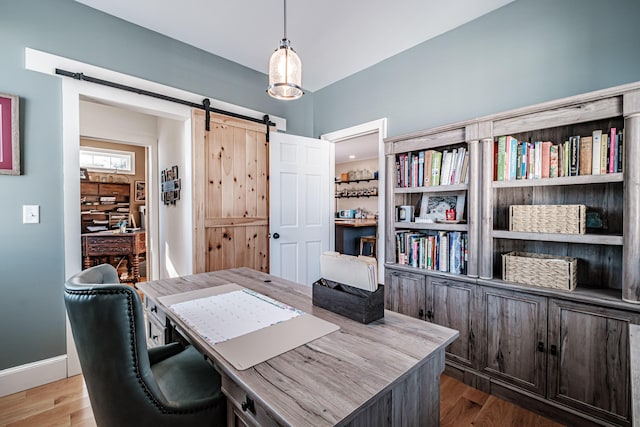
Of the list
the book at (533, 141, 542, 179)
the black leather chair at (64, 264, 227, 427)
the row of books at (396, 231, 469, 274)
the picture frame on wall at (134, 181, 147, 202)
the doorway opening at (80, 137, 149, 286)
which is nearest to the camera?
the black leather chair at (64, 264, 227, 427)

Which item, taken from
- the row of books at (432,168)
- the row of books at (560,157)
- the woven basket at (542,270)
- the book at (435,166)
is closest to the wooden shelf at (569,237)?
the woven basket at (542,270)

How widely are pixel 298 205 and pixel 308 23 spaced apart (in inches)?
70.1

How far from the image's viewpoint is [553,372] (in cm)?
169

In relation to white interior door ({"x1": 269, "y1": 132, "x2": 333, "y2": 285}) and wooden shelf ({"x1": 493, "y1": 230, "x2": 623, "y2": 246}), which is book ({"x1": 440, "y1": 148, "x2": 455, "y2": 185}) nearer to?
wooden shelf ({"x1": 493, "y1": 230, "x2": 623, "y2": 246})

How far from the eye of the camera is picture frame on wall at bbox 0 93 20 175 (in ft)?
6.17

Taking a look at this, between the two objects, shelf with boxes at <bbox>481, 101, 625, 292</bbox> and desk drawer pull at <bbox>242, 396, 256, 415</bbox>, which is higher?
shelf with boxes at <bbox>481, 101, 625, 292</bbox>

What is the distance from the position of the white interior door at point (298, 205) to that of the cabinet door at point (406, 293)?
1175 mm

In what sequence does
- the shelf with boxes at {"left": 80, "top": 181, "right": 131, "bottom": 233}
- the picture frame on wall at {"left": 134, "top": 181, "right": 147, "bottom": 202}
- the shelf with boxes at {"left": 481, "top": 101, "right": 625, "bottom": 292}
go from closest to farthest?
the shelf with boxes at {"left": 481, "top": 101, "right": 625, "bottom": 292} < the shelf with boxes at {"left": 80, "top": 181, "right": 131, "bottom": 233} < the picture frame on wall at {"left": 134, "top": 181, "right": 147, "bottom": 202}

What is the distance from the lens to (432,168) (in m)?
2.34

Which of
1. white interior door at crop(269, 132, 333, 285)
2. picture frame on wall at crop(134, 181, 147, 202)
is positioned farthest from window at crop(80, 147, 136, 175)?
white interior door at crop(269, 132, 333, 285)

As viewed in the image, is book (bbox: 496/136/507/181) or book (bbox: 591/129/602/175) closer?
book (bbox: 591/129/602/175)

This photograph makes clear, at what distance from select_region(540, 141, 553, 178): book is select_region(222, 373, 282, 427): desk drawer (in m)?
2.01

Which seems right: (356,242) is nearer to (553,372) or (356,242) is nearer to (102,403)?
(553,372)

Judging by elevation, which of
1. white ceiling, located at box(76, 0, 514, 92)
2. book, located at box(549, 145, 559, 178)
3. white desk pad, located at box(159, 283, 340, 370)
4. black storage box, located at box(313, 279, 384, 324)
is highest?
white ceiling, located at box(76, 0, 514, 92)
